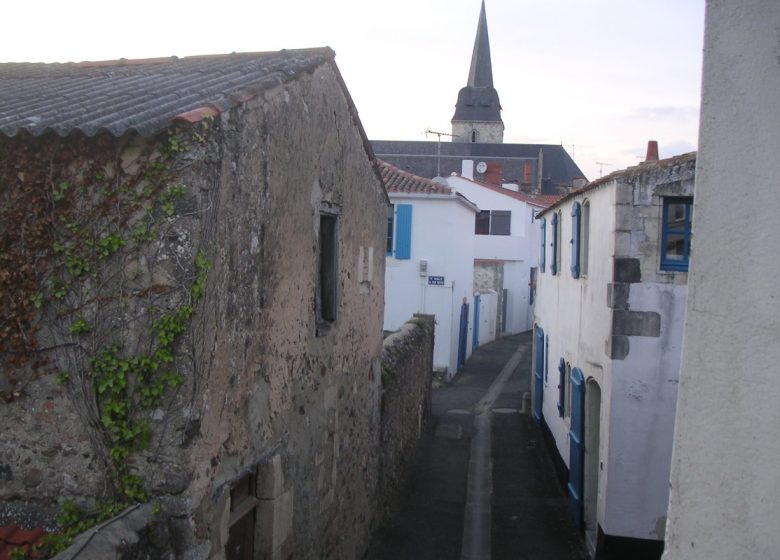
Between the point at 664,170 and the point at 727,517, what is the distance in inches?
247

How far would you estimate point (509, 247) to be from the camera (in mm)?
33406

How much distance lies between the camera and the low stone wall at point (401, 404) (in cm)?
1105

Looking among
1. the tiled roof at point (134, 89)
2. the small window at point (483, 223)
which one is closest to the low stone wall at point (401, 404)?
the tiled roof at point (134, 89)

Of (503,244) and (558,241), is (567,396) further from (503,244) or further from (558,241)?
(503,244)

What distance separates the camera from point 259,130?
210 inches

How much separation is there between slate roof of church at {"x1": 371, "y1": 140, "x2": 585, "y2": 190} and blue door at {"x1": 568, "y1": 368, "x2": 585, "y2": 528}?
179 feet

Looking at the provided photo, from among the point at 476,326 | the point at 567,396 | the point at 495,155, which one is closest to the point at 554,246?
the point at 567,396

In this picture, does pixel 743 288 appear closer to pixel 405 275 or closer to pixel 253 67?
pixel 253 67

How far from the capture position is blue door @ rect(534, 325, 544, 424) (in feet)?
53.5

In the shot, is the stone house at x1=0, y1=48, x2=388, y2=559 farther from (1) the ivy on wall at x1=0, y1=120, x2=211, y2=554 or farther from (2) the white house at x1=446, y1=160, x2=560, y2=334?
(2) the white house at x1=446, y1=160, x2=560, y2=334

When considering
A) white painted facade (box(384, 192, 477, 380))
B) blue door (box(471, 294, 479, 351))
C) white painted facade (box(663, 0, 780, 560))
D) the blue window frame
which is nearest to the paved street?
white painted facade (box(384, 192, 477, 380))

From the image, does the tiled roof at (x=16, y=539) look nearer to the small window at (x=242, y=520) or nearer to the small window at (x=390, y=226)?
the small window at (x=242, y=520)

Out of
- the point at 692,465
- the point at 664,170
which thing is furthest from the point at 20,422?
the point at 664,170

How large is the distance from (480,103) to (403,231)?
54.6m
